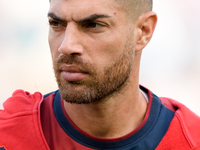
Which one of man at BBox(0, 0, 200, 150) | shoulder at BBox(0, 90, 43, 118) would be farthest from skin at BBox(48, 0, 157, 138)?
shoulder at BBox(0, 90, 43, 118)

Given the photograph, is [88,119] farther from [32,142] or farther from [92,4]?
[92,4]

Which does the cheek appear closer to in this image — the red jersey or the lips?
the lips

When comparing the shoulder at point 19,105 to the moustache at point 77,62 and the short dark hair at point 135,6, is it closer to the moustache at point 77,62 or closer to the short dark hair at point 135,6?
the moustache at point 77,62

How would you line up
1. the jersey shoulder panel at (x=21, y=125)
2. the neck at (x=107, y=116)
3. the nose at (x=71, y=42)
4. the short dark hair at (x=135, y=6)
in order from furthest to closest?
1. the neck at (x=107, y=116)
2. the short dark hair at (x=135, y=6)
3. the jersey shoulder panel at (x=21, y=125)
4. the nose at (x=71, y=42)

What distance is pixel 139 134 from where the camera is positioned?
8.18 feet

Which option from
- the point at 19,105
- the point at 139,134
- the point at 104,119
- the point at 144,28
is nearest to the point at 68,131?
the point at 104,119

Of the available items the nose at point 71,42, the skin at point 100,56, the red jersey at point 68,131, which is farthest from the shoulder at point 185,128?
the nose at point 71,42

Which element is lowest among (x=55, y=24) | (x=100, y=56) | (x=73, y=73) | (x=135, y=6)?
(x=73, y=73)

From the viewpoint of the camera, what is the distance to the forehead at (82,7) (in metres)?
2.25

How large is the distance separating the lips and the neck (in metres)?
0.34

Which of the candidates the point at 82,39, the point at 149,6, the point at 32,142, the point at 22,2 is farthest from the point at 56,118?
the point at 22,2

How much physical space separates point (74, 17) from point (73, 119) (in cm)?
86

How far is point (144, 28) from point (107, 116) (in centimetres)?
83

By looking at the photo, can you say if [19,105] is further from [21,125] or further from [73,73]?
[73,73]
